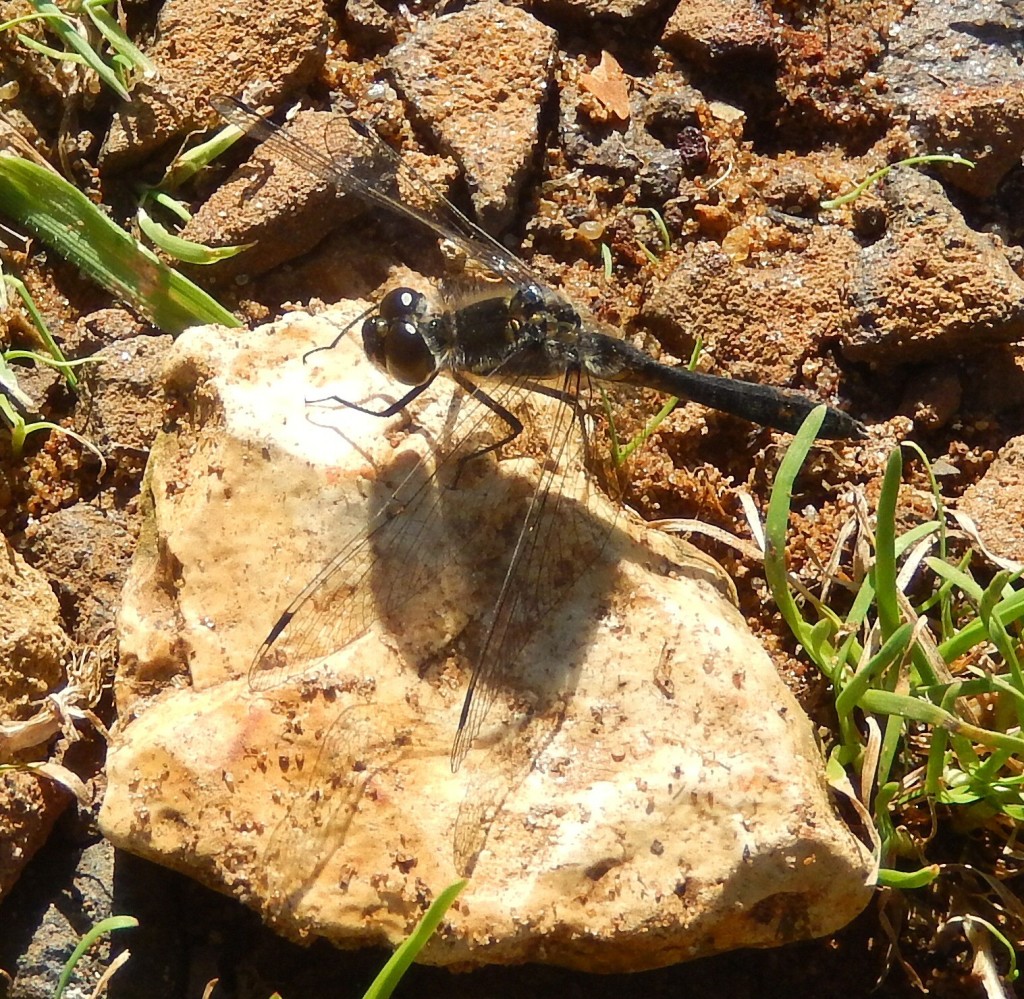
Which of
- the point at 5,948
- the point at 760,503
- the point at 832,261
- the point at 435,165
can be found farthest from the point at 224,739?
the point at 832,261

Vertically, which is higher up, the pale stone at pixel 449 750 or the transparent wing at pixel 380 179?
the transparent wing at pixel 380 179

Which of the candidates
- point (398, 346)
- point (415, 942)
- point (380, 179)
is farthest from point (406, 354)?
point (415, 942)

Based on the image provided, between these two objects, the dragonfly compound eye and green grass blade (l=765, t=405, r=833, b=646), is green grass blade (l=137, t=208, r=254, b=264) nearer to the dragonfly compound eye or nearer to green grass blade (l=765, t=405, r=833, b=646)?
the dragonfly compound eye

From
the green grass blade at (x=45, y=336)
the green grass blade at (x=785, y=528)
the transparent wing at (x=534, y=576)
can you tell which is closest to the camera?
the transparent wing at (x=534, y=576)

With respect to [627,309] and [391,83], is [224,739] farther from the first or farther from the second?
[391,83]

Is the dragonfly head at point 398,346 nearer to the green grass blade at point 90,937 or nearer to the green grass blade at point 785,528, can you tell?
the green grass blade at point 785,528

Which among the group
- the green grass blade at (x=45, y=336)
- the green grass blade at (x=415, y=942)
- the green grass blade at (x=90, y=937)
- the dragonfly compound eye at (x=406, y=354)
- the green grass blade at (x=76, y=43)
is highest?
the green grass blade at (x=76, y=43)

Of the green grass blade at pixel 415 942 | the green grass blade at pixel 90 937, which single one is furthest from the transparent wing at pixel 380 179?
the green grass blade at pixel 90 937

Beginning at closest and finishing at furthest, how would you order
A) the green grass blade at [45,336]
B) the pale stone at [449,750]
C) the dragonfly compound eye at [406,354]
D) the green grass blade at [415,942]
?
the green grass blade at [415,942] < the pale stone at [449,750] < the dragonfly compound eye at [406,354] < the green grass blade at [45,336]
